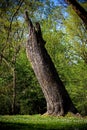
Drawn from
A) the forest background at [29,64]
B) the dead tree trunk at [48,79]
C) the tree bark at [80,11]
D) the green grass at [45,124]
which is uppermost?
the tree bark at [80,11]

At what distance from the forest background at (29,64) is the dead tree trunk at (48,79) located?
11.9 metres

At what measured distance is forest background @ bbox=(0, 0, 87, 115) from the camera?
42.4m

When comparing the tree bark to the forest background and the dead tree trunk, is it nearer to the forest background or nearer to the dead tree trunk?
the dead tree trunk

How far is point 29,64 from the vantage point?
52.8 metres

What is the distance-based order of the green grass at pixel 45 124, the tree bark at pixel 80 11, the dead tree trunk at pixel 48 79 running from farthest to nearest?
the dead tree trunk at pixel 48 79 < the tree bark at pixel 80 11 < the green grass at pixel 45 124

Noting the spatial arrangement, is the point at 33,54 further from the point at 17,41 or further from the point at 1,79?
the point at 1,79

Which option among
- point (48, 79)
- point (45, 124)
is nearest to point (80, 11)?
point (45, 124)

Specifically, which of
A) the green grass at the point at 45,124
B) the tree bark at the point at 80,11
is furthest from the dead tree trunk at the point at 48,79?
the tree bark at the point at 80,11

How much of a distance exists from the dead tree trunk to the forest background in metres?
11.9

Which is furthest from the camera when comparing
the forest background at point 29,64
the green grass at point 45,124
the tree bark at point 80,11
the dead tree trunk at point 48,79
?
the forest background at point 29,64

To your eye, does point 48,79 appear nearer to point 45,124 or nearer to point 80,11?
point 45,124

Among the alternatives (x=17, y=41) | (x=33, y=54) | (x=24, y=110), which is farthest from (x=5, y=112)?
(x=33, y=54)

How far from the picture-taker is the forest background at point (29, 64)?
139ft

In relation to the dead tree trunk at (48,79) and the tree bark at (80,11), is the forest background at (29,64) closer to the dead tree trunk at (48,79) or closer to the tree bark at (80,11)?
the dead tree trunk at (48,79)
